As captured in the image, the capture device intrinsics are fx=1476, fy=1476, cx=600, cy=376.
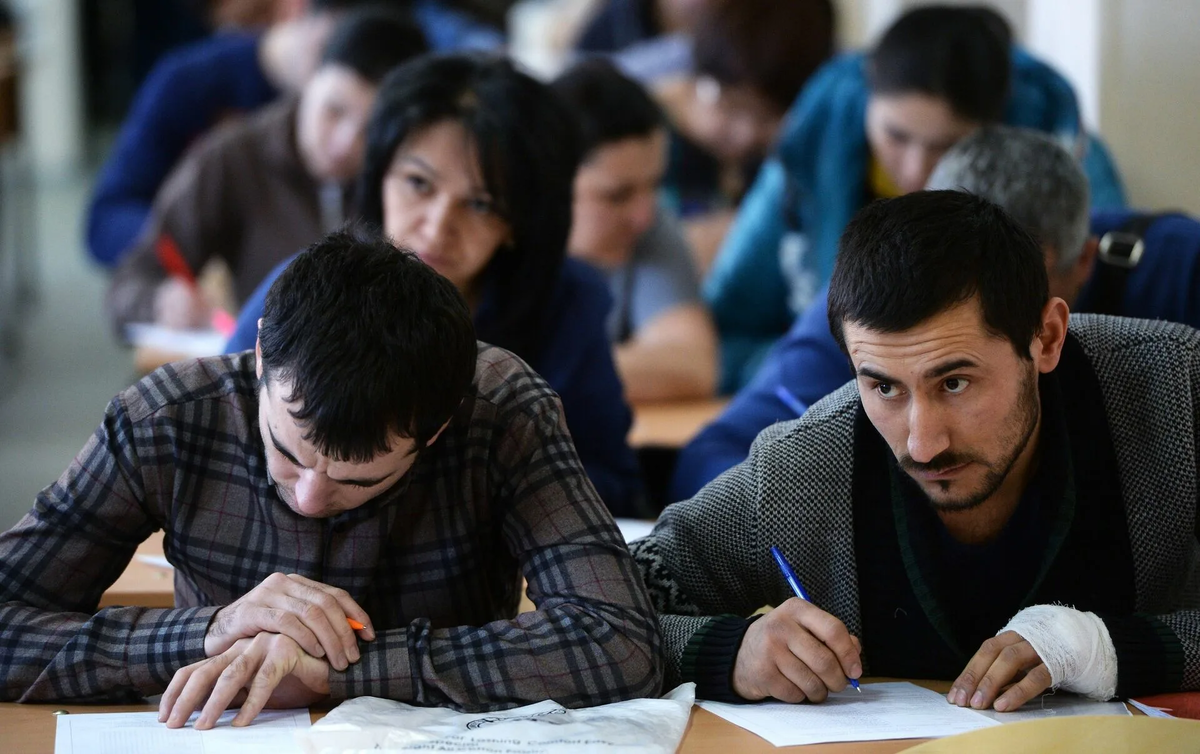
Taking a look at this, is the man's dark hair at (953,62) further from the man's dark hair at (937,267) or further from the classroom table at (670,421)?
the man's dark hair at (937,267)

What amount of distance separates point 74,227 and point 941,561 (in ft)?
24.1

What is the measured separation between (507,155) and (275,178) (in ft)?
5.18

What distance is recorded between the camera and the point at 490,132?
7.94 ft

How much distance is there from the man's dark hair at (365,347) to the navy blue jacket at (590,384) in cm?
96

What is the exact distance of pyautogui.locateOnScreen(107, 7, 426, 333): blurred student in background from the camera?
12.0ft

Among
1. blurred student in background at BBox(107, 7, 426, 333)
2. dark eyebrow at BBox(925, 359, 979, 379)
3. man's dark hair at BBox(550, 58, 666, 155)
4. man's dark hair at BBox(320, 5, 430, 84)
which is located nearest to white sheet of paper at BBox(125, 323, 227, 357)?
blurred student in background at BBox(107, 7, 426, 333)

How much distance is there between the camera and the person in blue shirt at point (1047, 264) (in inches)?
89.9

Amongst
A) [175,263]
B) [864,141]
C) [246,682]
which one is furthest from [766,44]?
[246,682]

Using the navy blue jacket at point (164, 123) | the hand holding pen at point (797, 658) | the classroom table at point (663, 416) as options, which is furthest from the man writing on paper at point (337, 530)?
the navy blue jacket at point (164, 123)

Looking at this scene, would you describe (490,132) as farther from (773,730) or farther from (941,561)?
(773,730)

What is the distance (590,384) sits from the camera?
103 inches

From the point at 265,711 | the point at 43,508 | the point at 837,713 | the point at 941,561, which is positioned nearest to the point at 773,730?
the point at 837,713

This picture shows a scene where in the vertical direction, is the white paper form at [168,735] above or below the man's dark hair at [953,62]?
below

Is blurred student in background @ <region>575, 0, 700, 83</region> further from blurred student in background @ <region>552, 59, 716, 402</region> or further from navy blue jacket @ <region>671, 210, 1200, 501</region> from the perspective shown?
navy blue jacket @ <region>671, 210, 1200, 501</region>
